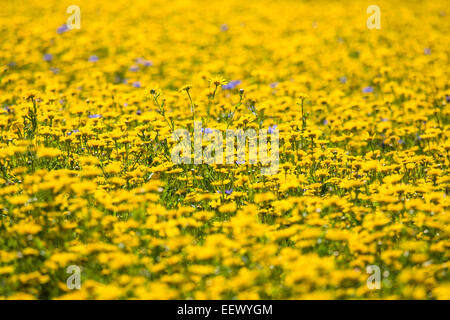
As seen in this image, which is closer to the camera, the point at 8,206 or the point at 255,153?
the point at 8,206

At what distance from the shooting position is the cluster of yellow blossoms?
3.36 m

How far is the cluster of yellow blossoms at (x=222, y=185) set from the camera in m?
3.36

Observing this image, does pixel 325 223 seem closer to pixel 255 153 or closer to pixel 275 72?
pixel 255 153

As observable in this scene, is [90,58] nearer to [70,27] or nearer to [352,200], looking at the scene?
[70,27]

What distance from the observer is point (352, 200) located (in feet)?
15.0

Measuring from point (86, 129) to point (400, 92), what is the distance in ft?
15.2

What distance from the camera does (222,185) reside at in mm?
4766

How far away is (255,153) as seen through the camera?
5250mm

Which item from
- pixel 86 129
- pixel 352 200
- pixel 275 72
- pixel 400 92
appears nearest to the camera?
pixel 352 200

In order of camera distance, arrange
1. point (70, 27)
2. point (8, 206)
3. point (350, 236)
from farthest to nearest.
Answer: point (70, 27) → point (8, 206) → point (350, 236)

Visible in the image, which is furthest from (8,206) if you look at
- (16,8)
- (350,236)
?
(16,8)
